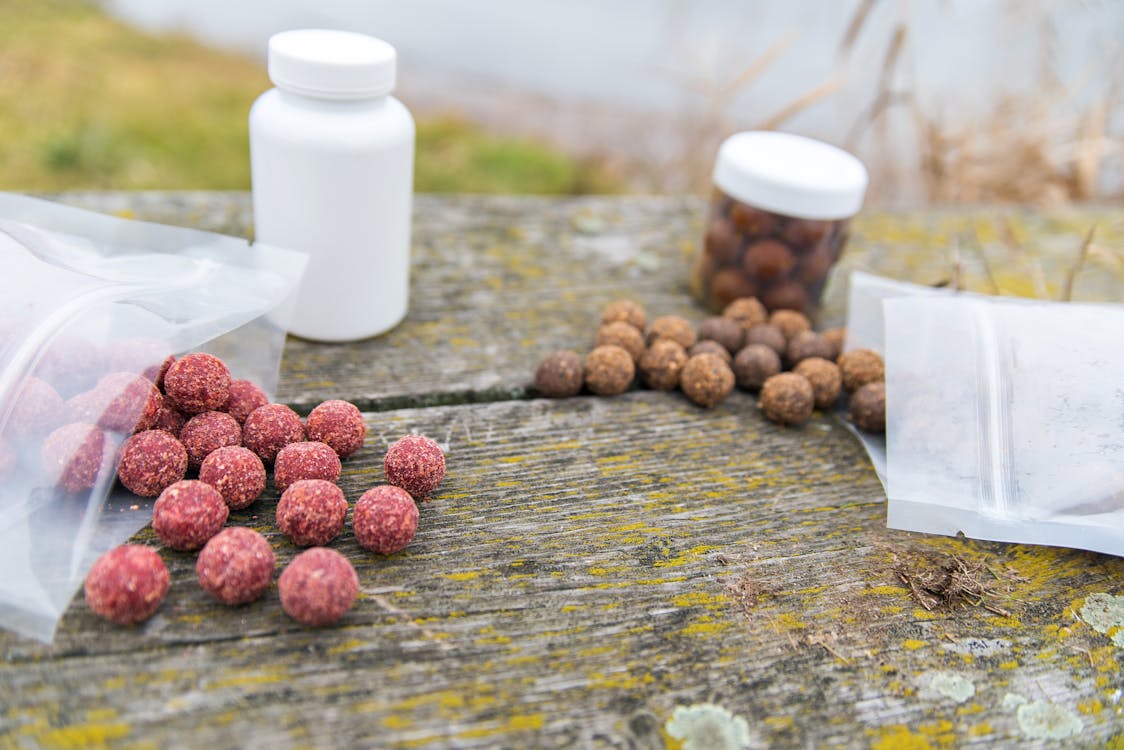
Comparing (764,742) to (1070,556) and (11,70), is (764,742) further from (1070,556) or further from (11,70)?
(11,70)

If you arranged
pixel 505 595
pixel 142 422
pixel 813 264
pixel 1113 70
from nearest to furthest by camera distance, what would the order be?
1. pixel 505 595
2. pixel 142 422
3. pixel 813 264
4. pixel 1113 70

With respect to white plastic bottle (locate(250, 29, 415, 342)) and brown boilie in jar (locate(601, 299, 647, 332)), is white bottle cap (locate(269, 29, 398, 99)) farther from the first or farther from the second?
brown boilie in jar (locate(601, 299, 647, 332))

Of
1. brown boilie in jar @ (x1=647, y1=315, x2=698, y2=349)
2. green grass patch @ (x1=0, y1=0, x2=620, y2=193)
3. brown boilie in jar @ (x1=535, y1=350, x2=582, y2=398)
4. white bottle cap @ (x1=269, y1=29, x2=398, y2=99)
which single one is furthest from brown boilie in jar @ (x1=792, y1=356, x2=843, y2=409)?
green grass patch @ (x1=0, y1=0, x2=620, y2=193)

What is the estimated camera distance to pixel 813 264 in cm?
186

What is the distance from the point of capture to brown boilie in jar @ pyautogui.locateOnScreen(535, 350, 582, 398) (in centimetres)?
161

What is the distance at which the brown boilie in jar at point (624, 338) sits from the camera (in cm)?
172

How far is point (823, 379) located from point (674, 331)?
32 centimetres

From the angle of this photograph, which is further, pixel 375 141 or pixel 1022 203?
pixel 1022 203

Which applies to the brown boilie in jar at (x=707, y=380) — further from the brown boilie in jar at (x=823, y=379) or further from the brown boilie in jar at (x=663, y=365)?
the brown boilie in jar at (x=823, y=379)

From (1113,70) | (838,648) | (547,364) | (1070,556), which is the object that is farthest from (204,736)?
(1113,70)

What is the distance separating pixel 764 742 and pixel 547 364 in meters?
0.83

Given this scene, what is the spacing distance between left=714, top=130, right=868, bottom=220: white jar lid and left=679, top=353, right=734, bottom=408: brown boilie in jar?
40 centimetres

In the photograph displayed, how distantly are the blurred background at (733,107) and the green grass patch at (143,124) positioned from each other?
10 millimetres

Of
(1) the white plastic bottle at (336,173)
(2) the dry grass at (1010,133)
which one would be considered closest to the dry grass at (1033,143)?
(2) the dry grass at (1010,133)
